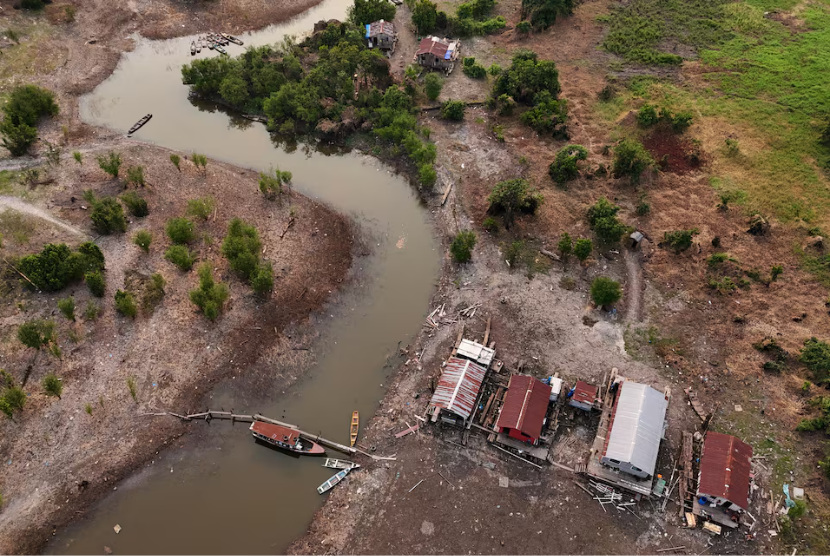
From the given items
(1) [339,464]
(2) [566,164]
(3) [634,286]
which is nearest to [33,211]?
(1) [339,464]

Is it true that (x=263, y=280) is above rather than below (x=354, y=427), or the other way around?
above

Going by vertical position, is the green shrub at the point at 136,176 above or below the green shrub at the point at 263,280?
above

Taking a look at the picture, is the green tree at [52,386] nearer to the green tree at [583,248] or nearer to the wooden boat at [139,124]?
the wooden boat at [139,124]

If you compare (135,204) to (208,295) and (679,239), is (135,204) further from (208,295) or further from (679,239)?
(679,239)

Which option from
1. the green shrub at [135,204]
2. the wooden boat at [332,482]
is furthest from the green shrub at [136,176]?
the wooden boat at [332,482]

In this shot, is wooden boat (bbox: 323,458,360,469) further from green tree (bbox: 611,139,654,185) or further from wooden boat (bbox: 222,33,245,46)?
wooden boat (bbox: 222,33,245,46)

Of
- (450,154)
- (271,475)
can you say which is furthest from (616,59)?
(271,475)
